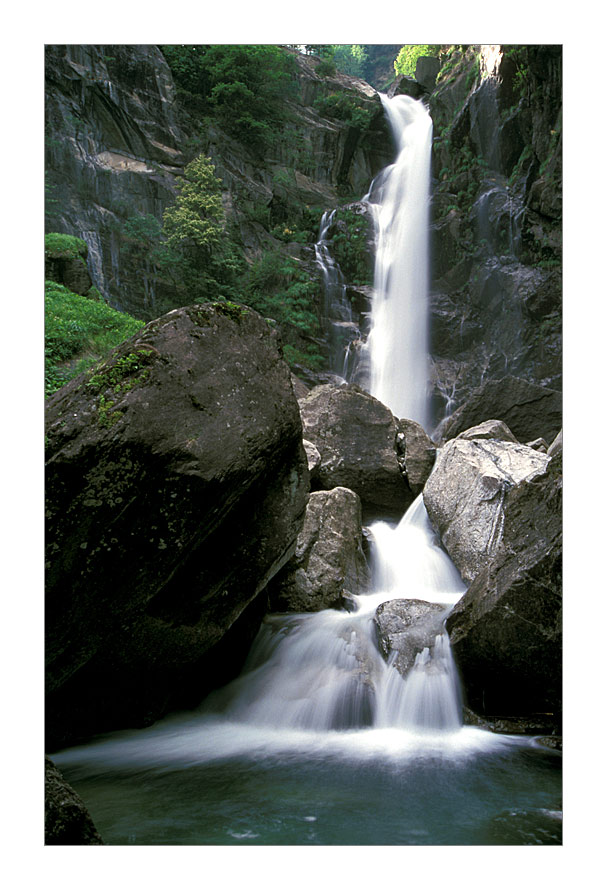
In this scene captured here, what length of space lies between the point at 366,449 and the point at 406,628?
3.52m

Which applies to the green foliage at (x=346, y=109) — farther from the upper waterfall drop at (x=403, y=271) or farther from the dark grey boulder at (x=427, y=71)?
the dark grey boulder at (x=427, y=71)

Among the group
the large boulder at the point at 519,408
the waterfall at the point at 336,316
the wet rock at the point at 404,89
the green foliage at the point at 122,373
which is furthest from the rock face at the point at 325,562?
the wet rock at the point at 404,89

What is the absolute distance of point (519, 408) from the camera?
30.9 feet

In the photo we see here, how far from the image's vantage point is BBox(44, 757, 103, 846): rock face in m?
2.24

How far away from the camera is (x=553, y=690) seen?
3.60 meters

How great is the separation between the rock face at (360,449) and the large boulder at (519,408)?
199 centimetres

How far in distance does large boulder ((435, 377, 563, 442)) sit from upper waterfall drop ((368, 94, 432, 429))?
3.83 m

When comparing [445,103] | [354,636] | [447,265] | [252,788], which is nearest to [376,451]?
[354,636]

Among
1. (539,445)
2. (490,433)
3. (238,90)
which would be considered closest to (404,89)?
(238,90)

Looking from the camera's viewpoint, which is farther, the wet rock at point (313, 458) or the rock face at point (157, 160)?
the rock face at point (157, 160)

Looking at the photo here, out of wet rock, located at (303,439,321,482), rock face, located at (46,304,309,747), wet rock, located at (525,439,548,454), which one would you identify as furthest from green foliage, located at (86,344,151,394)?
wet rock, located at (525,439,548,454)

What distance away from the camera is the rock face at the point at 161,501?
109 inches
